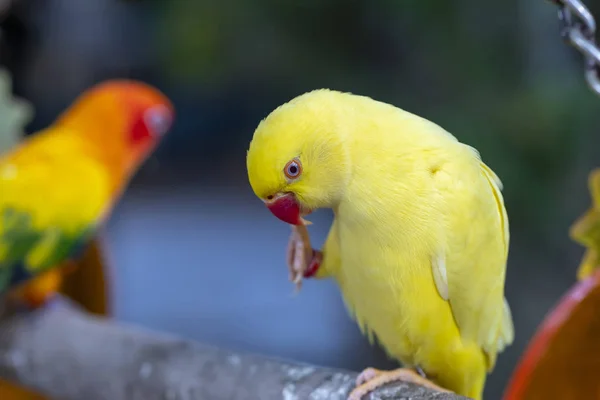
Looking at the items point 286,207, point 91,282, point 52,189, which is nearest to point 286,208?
point 286,207

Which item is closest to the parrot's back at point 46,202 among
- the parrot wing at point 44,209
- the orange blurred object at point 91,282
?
the parrot wing at point 44,209


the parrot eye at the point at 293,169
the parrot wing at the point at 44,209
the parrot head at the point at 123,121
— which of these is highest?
the parrot eye at the point at 293,169

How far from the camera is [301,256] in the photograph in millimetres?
283

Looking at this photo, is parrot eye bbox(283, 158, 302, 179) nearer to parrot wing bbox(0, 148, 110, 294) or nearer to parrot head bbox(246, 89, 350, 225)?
parrot head bbox(246, 89, 350, 225)

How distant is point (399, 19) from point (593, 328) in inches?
13.3

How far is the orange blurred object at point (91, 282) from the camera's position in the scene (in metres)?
0.70

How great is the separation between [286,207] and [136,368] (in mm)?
272

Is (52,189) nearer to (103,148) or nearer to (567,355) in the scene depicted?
(103,148)

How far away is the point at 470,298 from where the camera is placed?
0.26 metres

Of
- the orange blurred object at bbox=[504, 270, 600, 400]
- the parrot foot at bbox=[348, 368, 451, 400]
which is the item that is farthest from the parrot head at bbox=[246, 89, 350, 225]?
the orange blurred object at bbox=[504, 270, 600, 400]

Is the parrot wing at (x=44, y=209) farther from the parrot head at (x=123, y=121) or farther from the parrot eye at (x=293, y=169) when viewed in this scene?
the parrot eye at (x=293, y=169)

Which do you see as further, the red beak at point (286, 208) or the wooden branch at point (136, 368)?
the wooden branch at point (136, 368)

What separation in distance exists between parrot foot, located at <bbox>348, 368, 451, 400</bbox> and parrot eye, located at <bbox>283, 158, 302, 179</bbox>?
120mm

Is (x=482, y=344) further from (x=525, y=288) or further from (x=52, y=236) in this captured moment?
(x=52, y=236)
